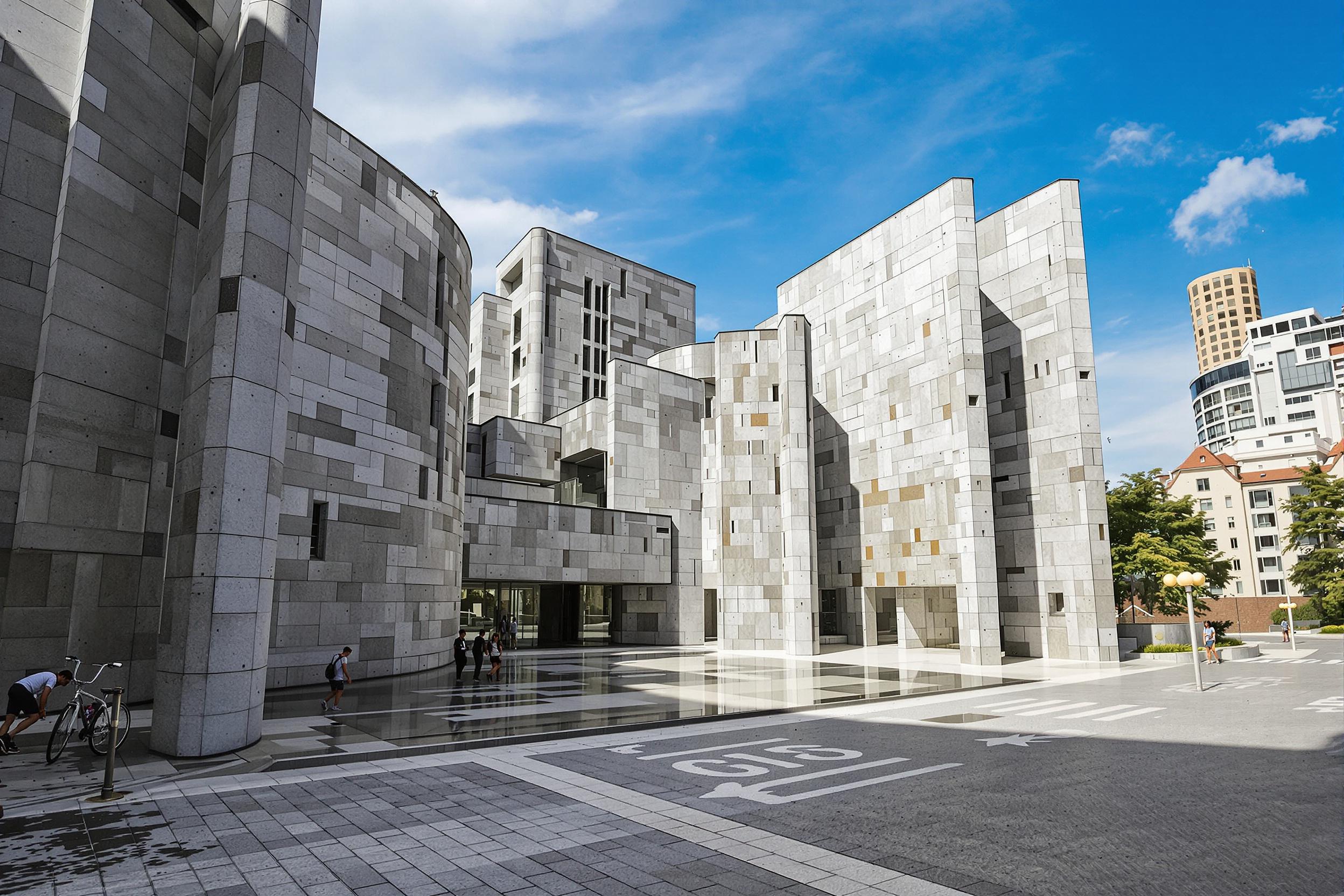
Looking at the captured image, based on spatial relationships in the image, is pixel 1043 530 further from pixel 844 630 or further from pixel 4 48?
pixel 4 48

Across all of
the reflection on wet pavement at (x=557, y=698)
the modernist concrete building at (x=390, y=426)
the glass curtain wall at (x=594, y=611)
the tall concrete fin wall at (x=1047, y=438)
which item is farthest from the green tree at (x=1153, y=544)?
the glass curtain wall at (x=594, y=611)

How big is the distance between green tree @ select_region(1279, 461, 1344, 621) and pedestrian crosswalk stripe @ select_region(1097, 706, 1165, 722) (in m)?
44.0

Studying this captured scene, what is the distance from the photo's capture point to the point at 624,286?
60.2m

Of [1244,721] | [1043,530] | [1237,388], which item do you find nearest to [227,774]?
[1244,721]

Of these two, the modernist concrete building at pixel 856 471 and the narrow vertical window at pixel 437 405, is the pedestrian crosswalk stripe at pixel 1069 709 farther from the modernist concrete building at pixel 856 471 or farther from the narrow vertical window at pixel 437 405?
the narrow vertical window at pixel 437 405

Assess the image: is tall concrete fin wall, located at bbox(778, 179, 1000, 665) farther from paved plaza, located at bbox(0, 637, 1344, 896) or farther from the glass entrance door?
paved plaza, located at bbox(0, 637, 1344, 896)

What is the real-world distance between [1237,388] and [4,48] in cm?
17913

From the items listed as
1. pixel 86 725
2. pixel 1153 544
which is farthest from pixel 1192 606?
pixel 86 725

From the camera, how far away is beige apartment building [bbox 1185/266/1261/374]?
599ft

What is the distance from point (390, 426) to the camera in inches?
952

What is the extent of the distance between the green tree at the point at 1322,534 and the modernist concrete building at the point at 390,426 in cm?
2765

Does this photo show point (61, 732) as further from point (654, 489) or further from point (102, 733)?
point (654, 489)

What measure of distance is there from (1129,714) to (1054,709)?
5.29ft

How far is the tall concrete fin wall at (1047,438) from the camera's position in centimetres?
3100
